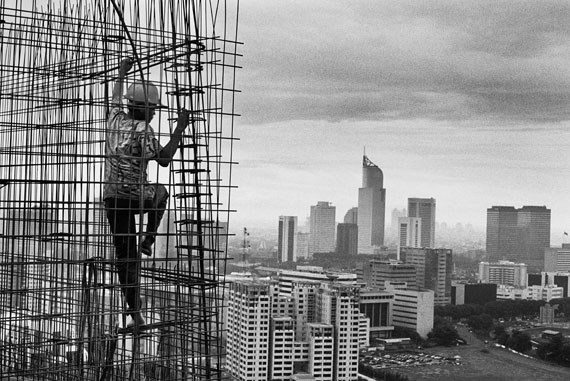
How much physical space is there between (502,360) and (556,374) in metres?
0.96

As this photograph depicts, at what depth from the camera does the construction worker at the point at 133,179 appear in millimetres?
1334

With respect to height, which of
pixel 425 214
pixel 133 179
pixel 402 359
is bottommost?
Result: pixel 402 359

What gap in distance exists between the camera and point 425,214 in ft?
81.3

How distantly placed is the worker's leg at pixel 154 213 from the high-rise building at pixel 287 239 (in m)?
19.1

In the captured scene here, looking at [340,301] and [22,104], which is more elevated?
[22,104]

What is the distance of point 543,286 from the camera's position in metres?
21.1

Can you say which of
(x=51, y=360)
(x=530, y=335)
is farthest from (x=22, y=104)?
(x=530, y=335)

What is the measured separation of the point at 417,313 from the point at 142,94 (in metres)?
16.6

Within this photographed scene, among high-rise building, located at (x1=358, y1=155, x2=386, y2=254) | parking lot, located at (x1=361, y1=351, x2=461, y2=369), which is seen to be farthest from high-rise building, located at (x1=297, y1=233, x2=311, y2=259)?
parking lot, located at (x1=361, y1=351, x2=461, y2=369)

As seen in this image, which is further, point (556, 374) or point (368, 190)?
point (368, 190)

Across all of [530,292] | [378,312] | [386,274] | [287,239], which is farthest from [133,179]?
[530,292]

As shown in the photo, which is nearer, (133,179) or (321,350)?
(133,179)

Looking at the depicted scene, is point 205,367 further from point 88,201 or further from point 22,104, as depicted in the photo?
point 22,104

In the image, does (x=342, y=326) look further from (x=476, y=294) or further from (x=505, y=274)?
(x=505, y=274)
